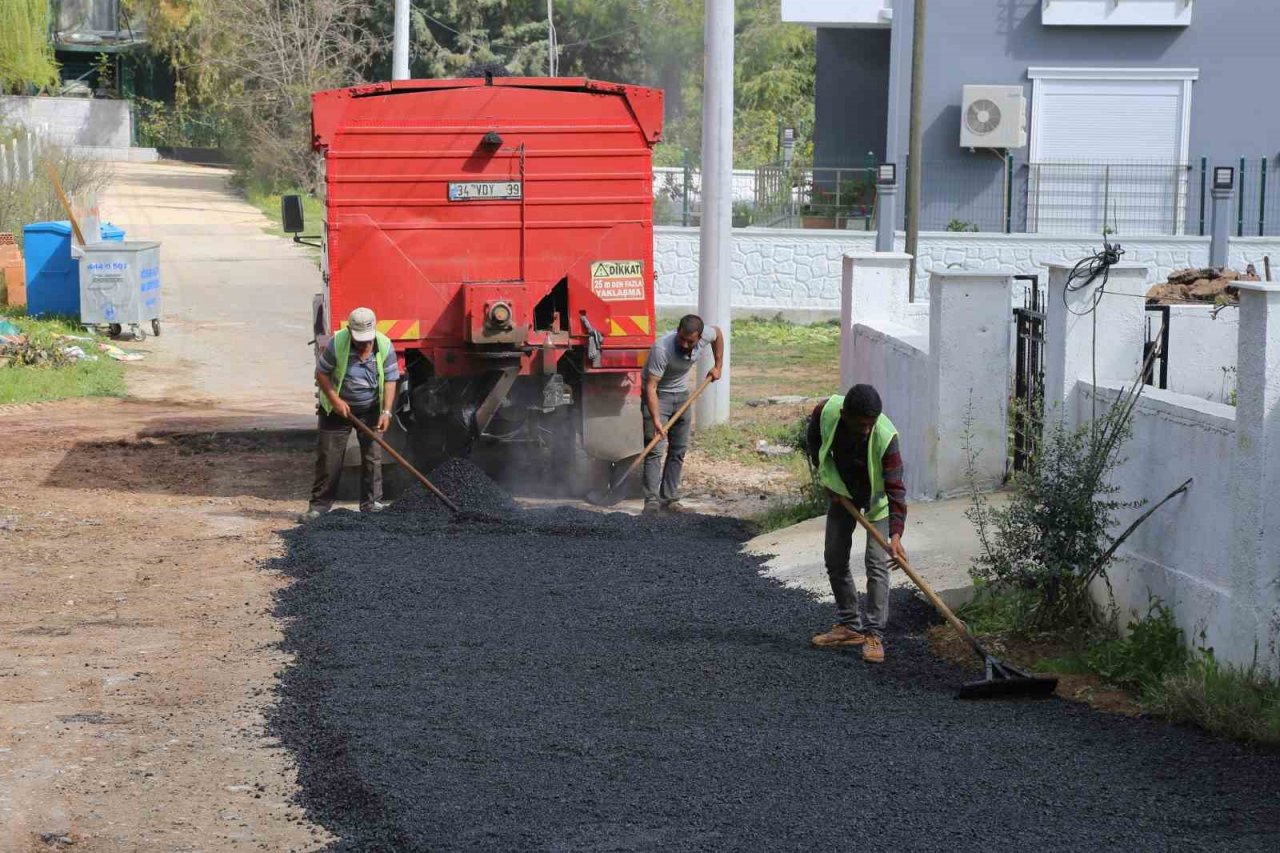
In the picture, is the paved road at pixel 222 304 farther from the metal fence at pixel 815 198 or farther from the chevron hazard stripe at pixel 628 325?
the metal fence at pixel 815 198

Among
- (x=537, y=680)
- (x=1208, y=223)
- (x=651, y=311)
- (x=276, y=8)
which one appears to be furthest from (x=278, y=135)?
(x=537, y=680)

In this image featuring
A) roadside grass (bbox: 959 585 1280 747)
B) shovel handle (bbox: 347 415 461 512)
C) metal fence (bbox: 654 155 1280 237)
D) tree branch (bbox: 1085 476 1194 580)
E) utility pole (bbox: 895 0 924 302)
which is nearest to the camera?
roadside grass (bbox: 959 585 1280 747)

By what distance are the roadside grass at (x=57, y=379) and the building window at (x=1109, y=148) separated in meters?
13.7

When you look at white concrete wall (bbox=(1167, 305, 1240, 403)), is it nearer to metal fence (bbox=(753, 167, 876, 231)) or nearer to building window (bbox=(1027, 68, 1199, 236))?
building window (bbox=(1027, 68, 1199, 236))

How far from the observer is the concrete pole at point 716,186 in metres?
15.1

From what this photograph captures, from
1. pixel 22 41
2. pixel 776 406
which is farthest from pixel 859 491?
pixel 22 41

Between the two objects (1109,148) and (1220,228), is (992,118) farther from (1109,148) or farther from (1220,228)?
(1220,228)

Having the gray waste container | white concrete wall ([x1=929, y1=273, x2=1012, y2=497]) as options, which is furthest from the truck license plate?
the gray waste container

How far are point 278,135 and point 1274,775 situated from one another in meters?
43.3

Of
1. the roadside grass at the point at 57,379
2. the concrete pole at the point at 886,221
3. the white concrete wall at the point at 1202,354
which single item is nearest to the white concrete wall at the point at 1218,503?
the white concrete wall at the point at 1202,354

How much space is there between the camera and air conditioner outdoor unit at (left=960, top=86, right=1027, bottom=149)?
80.0ft

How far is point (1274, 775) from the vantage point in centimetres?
604

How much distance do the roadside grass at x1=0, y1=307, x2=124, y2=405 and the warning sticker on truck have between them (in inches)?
313

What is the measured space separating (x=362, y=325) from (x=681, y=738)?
17.9 ft
